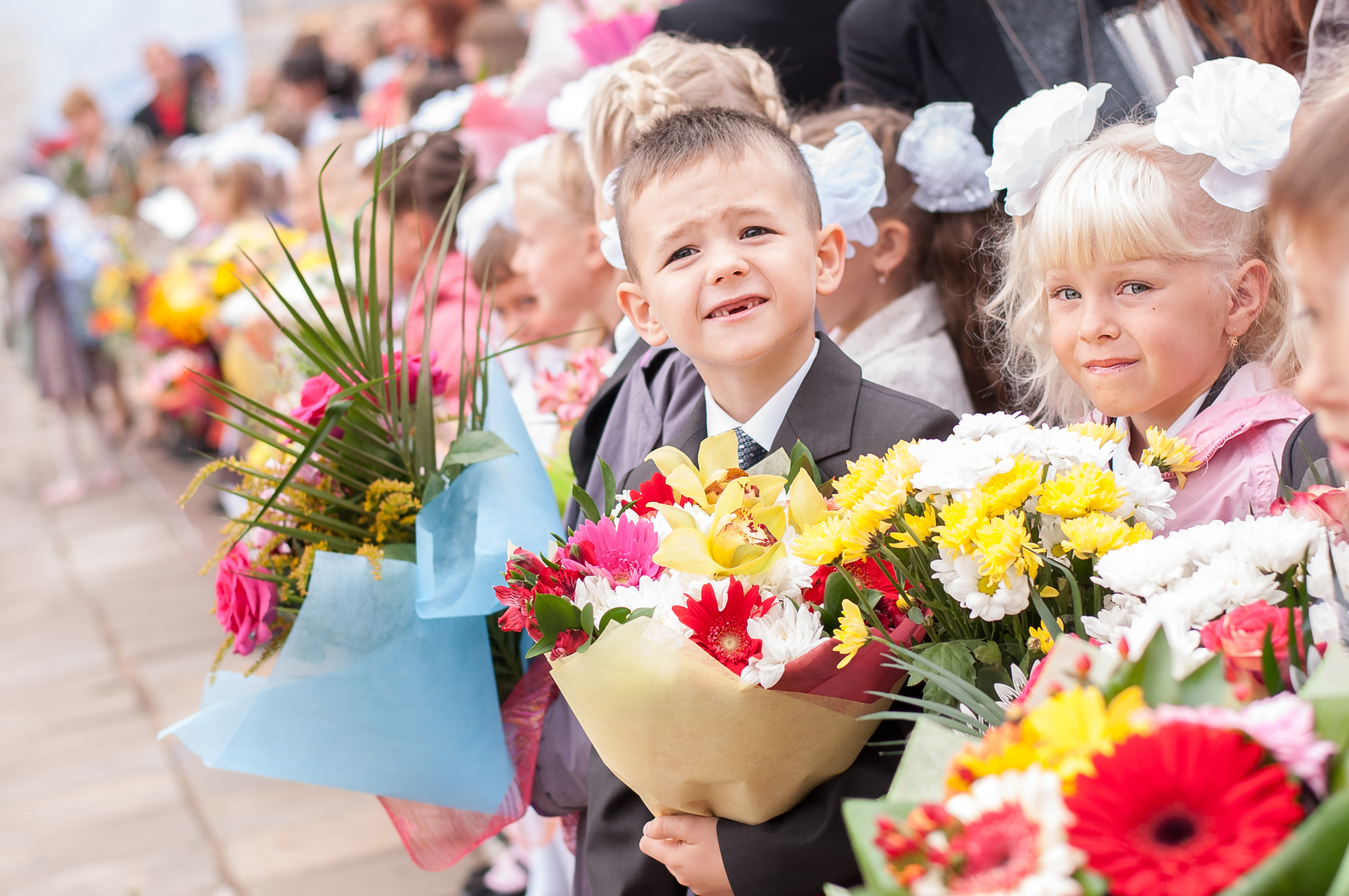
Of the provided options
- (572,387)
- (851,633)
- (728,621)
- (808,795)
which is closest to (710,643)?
(728,621)

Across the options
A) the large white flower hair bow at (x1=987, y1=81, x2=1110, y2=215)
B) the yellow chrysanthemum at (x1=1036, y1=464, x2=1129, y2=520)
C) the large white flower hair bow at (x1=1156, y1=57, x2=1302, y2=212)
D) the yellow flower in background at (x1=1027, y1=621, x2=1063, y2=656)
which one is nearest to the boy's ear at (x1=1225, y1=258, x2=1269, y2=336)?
the large white flower hair bow at (x1=1156, y1=57, x2=1302, y2=212)

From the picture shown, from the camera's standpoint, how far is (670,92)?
80.7 inches

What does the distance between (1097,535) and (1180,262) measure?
0.54m

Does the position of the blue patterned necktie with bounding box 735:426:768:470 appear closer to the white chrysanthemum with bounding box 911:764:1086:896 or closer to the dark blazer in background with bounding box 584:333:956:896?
the dark blazer in background with bounding box 584:333:956:896

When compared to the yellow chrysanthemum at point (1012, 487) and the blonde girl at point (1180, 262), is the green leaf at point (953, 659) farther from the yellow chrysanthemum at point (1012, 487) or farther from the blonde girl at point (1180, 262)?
the blonde girl at point (1180, 262)

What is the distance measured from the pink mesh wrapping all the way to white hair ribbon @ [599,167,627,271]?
0.65 meters

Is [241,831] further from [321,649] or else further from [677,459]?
[677,459]

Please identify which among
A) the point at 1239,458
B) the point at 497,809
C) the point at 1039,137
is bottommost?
the point at 497,809

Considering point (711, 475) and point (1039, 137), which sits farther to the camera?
point (1039, 137)

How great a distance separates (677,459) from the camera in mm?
1305

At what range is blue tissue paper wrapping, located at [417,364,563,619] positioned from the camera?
5.18ft

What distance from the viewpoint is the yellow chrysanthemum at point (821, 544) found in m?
1.09

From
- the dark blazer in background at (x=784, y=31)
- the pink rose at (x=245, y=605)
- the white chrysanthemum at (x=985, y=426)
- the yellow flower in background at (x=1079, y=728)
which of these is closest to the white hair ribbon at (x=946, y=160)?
the dark blazer in background at (x=784, y=31)

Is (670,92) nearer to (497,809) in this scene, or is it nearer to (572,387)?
(572,387)
